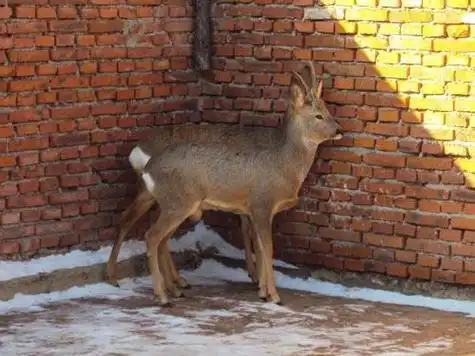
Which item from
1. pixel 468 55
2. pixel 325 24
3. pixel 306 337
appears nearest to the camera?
pixel 306 337

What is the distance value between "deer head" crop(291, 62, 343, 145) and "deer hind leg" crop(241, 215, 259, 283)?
105cm

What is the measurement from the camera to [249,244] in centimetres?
1105

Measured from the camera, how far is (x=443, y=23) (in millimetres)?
9992

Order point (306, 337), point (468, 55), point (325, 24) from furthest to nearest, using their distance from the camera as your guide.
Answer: point (325, 24), point (468, 55), point (306, 337)

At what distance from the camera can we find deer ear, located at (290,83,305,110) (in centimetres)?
1042

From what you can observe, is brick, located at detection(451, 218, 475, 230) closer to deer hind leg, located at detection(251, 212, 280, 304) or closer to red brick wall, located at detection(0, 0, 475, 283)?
red brick wall, located at detection(0, 0, 475, 283)

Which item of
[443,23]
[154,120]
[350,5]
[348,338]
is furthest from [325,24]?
[348,338]

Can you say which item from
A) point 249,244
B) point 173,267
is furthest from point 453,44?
point 173,267

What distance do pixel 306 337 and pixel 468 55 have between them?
267 cm

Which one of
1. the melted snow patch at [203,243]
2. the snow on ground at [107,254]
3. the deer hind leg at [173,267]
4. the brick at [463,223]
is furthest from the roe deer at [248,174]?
the brick at [463,223]

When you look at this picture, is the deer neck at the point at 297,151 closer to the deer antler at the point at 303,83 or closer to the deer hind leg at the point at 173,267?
the deer antler at the point at 303,83

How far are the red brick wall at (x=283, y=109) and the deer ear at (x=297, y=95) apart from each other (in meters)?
0.36

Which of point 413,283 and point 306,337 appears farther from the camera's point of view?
point 413,283

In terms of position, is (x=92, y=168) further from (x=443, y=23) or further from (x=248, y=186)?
(x=443, y=23)
